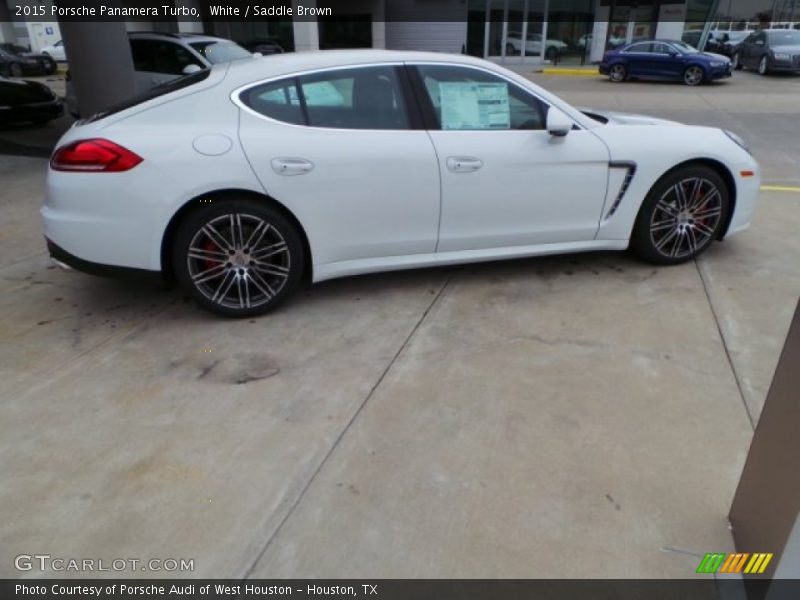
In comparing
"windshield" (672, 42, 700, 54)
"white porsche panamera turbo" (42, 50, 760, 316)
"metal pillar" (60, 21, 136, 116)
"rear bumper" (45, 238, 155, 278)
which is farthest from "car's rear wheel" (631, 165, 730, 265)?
"windshield" (672, 42, 700, 54)

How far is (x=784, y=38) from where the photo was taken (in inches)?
793

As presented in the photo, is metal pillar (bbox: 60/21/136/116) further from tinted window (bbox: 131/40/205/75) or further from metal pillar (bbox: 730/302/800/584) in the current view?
metal pillar (bbox: 730/302/800/584)

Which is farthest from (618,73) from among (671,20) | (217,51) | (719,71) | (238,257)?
(238,257)

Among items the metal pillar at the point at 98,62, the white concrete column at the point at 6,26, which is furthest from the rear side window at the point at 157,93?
the white concrete column at the point at 6,26

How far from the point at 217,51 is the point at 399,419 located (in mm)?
8730

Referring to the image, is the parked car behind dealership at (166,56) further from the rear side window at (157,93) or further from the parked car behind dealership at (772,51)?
the parked car behind dealership at (772,51)

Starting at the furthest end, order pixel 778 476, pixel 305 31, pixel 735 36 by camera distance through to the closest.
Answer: pixel 735 36 < pixel 305 31 < pixel 778 476

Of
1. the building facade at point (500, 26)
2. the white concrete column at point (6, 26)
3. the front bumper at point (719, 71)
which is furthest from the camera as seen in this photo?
the white concrete column at point (6, 26)

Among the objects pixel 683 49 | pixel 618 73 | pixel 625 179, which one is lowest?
pixel 618 73

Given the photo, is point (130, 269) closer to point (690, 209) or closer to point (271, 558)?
point (271, 558)

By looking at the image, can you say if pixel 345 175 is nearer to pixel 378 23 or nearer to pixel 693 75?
pixel 693 75

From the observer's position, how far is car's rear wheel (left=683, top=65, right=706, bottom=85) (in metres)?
17.8

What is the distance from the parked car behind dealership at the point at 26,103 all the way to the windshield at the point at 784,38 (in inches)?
852
